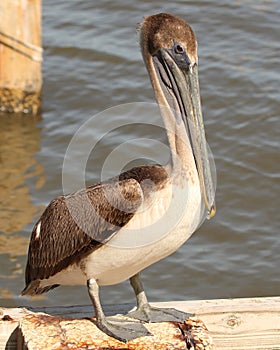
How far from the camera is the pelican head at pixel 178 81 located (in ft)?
11.2

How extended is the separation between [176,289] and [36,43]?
2.75 m

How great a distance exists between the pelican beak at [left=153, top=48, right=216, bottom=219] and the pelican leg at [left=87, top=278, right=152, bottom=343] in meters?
0.52

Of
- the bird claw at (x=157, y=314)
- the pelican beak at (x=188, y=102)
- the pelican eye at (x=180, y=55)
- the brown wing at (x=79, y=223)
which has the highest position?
the pelican eye at (x=180, y=55)

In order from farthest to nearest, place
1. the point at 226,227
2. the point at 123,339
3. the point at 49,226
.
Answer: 1. the point at 226,227
2. the point at 49,226
3. the point at 123,339

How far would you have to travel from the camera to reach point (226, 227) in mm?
6293

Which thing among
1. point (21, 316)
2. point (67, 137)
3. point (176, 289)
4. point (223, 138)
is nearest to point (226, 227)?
point (176, 289)

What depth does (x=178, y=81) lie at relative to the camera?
11.6 ft

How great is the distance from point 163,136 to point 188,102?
3.80 metres

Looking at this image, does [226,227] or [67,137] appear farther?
[67,137]

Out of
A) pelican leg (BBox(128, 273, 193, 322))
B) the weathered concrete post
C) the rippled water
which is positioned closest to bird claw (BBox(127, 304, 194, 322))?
pelican leg (BBox(128, 273, 193, 322))

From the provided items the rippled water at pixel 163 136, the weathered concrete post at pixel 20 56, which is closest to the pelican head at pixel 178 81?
the rippled water at pixel 163 136

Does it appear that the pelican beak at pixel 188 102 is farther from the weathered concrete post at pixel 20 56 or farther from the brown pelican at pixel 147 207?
the weathered concrete post at pixel 20 56

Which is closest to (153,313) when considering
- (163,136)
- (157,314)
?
(157,314)

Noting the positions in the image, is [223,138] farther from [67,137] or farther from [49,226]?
[49,226]
